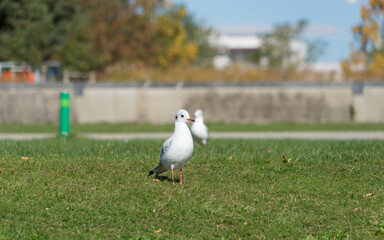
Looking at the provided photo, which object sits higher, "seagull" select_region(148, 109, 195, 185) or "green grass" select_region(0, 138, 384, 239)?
"seagull" select_region(148, 109, 195, 185)

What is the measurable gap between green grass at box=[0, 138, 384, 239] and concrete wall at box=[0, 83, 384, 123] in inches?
639

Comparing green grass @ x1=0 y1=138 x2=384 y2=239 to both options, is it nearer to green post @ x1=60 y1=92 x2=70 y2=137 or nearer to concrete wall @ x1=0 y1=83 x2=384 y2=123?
green post @ x1=60 y1=92 x2=70 y2=137

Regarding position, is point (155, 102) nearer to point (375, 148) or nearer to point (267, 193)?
point (375, 148)

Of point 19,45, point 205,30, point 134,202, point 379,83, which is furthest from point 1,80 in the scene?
point 205,30

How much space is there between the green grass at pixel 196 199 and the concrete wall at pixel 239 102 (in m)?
16.2

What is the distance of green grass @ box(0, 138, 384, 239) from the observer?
686cm

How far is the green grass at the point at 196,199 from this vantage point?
270 inches

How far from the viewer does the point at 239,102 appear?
85.7ft

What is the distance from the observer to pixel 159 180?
8.41 metres

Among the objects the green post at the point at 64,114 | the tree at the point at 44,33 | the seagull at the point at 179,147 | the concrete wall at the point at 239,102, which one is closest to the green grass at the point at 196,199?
the seagull at the point at 179,147

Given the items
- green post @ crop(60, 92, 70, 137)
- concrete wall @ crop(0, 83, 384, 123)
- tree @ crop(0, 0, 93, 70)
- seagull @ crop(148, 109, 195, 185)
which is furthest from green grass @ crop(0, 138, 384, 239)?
tree @ crop(0, 0, 93, 70)

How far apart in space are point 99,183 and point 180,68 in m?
20.3

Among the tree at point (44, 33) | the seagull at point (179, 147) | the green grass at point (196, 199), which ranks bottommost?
the green grass at point (196, 199)

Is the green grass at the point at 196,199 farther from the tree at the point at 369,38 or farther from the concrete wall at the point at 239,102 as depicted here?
the tree at the point at 369,38
